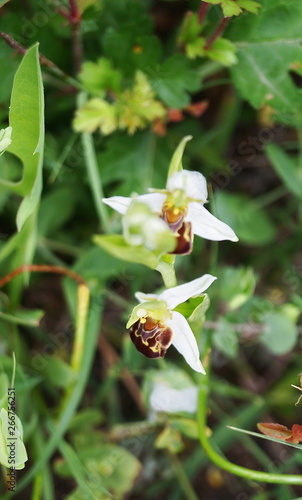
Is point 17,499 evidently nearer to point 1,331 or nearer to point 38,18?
point 1,331

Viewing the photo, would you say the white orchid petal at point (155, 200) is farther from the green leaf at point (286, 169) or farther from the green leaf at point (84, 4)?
the green leaf at point (286, 169)

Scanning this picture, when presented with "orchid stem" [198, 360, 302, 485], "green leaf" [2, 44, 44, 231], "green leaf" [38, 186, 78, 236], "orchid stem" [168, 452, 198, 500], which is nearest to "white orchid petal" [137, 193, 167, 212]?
"green leaf" [2, 44, 44, 231]

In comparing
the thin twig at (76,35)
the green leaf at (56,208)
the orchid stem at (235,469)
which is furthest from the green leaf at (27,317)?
the thin twig at (76,35)

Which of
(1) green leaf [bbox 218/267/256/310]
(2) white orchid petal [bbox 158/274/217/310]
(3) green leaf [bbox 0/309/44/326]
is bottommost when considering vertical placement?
(3) green leaf [bbox 0/309/44/326]

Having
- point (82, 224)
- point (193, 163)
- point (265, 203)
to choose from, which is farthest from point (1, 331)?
point (265, 203)

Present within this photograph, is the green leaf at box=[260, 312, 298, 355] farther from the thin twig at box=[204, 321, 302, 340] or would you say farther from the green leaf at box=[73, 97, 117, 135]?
the green leaf at box=[73, 97, 117, 135]

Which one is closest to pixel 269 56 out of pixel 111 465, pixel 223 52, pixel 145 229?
pixel 223 52
